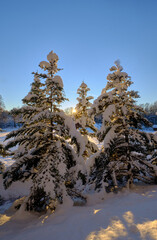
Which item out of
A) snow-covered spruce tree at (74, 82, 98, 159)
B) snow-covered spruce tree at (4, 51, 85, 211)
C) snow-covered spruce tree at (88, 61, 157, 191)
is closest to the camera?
snow-covered spruce tree at (4, 51, 85, 211)

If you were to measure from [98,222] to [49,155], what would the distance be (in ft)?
9.91

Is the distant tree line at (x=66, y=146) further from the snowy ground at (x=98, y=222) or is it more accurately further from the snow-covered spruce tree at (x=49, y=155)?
the snowy ground at (x=98, y=222)

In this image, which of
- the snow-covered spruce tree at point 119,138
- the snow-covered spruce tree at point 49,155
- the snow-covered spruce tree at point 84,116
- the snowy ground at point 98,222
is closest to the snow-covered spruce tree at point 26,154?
the snow-covered spruce tree at point 49,155

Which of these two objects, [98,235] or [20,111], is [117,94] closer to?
[20,111]

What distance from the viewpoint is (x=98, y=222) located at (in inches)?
160

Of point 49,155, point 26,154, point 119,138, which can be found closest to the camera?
point 49,155

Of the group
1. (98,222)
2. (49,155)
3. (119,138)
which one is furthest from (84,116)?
(98,222)

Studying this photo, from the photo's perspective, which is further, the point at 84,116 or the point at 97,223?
the point at 84,116

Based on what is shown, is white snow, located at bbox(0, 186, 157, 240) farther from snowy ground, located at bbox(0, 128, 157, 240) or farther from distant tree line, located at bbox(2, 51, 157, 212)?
distant tree line, located at bbox(2, 51, 157, 212)

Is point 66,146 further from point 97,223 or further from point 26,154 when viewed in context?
point 97,223

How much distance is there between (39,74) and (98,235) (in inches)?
264

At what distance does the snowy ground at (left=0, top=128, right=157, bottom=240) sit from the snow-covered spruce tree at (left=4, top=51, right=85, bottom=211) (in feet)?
2.32

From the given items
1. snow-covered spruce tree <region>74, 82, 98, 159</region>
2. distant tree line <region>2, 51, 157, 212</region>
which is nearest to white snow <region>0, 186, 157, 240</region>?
distant tree line <region>2, 51, 157, 212</region>

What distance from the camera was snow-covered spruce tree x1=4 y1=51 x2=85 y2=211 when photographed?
5273mm
